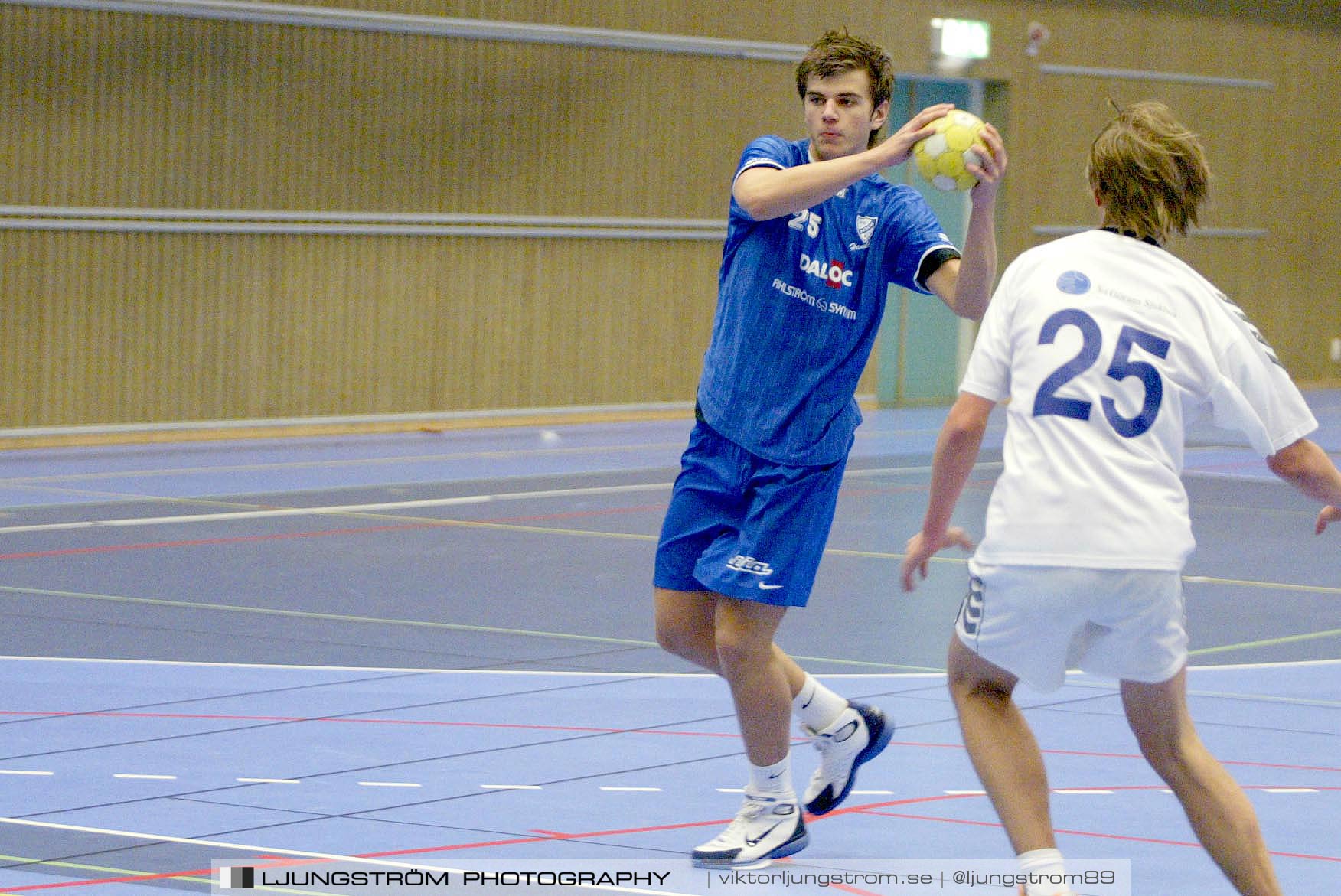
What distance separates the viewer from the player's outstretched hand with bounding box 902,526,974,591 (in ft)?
12.5

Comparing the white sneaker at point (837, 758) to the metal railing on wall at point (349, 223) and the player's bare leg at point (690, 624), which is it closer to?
the player's bare leg at point (690, 624)

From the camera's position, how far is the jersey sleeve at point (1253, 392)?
366cm

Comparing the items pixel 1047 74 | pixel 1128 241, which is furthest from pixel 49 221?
pixel 1128 241

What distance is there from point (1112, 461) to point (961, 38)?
17614mm

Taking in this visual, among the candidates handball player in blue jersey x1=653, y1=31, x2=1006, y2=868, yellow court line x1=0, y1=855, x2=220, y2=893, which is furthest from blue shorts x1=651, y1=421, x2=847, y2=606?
yellow court line x1=0, y1=855, x2=220, y2=893

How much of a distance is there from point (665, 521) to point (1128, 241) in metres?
1.51

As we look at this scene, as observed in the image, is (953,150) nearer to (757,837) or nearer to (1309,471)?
(1309,471)

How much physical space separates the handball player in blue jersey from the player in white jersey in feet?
2.75

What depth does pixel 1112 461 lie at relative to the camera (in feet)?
11.8

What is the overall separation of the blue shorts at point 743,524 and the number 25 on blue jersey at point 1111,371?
1.04 metres

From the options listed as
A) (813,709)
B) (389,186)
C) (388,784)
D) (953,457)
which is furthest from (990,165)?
(389,186)

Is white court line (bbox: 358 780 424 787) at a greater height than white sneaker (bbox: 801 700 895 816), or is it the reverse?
white sneaker (bbox: 801 700 895 816)

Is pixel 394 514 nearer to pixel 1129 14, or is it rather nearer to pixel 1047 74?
pixel 1047 74

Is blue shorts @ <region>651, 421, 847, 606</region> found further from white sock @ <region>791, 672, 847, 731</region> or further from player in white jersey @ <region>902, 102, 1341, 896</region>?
player in white jersey @ <region>902, 102, 1341, 896</region>
